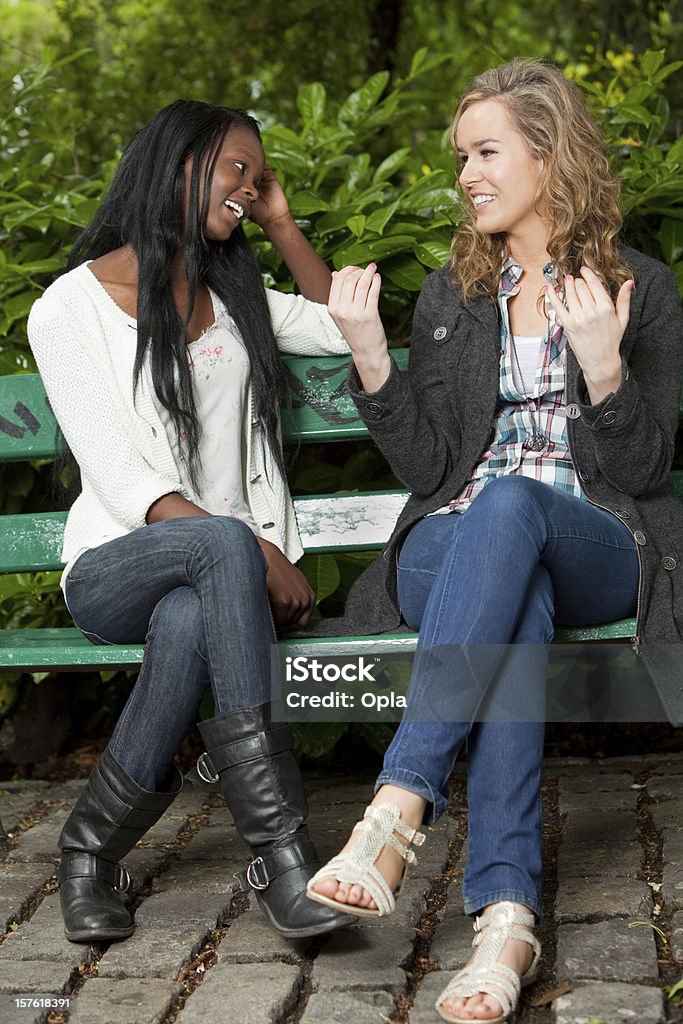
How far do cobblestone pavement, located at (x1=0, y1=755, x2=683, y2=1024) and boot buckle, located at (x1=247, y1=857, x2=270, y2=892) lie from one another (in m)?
0.13

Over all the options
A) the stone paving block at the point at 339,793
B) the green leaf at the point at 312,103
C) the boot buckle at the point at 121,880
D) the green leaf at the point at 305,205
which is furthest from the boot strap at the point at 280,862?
the green leaf at the point at 312,103

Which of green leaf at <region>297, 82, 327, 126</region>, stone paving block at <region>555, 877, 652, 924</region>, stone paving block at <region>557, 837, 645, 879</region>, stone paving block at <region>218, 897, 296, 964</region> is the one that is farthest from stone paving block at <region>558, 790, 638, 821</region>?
green leaf at <region>297, 82, 327, 126</region>

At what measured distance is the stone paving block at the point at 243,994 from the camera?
7.79 feet

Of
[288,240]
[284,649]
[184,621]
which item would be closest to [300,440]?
[288,240]

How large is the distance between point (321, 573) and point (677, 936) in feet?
4.59

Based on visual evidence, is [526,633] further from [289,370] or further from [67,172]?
[67,172]

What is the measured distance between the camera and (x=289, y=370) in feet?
11.7

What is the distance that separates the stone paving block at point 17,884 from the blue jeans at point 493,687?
1016mm

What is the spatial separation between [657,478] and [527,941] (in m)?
1.08

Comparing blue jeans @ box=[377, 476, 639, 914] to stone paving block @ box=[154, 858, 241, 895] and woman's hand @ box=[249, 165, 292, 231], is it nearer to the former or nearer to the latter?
stone paving block @ box=[154, 858, 241, 895]

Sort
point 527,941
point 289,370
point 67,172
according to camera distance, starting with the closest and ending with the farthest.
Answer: point 527,941, point 289,370, point 67,172

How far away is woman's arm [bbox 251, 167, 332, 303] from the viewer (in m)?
3.49

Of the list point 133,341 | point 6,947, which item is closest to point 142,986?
point 6,947

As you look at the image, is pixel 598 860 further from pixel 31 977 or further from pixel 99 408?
pixel 99 408
